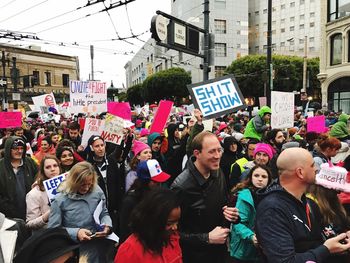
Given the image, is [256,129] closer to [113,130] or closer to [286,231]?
[113,130]

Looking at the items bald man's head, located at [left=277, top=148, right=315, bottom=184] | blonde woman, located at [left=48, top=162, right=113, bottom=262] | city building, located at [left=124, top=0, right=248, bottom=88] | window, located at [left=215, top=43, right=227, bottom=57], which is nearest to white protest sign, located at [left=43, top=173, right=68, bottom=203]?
blonde woman, located at [left=48, top=162, right=113, bottom=262]

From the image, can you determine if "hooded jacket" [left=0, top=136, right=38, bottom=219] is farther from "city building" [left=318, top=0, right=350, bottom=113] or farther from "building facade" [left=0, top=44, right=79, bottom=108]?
"building facade" [left=0, top=44, right=79, bottom=108]

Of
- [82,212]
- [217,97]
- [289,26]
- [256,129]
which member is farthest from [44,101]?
[289,26]

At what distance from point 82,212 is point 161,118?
3654mm

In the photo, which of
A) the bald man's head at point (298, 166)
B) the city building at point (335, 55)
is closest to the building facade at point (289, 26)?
the city building at point (335, 55)

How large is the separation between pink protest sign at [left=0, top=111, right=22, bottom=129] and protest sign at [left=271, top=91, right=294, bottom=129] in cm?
681

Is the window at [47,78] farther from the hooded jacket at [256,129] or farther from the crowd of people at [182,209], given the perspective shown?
the crowd of people at [182,209]

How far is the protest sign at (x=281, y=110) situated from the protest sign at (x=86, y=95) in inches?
174

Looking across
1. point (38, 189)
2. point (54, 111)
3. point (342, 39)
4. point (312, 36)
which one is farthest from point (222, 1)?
point (38, 189)

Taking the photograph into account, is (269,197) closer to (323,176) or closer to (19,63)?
(323,176)

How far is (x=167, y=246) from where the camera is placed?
2.44 metres

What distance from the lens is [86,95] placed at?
31.0 feet

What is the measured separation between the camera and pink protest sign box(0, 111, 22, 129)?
998 cm

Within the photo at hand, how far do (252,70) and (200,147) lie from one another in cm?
4643
